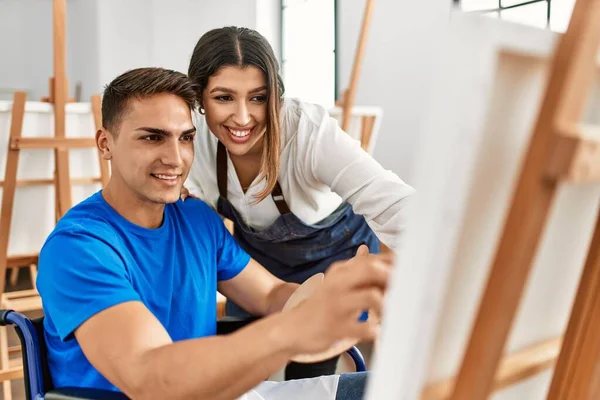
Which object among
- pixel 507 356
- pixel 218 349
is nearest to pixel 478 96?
pixel 507 356

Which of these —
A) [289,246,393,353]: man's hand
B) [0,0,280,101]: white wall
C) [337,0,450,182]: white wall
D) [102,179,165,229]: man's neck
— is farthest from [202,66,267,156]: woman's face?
[0,0,280,101]: white wall

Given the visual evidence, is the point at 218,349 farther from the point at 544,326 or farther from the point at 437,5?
the point at 437,5

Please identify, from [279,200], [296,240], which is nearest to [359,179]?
[279,200]

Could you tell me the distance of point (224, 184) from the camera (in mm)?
1871

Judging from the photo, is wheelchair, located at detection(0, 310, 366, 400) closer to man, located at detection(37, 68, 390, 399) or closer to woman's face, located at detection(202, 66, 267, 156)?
man, located at detection(37, 68, 390, 399)

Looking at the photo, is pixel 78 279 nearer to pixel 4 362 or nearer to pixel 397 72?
pixel 4 362

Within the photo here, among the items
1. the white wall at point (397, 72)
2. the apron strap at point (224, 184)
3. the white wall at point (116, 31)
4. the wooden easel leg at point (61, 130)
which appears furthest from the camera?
the white wall at point (116, 31)

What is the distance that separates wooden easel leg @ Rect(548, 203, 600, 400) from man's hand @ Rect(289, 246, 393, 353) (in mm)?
199

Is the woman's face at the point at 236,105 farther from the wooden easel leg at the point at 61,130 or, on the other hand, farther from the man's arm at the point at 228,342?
the wooden easel leg at the point at 61,130

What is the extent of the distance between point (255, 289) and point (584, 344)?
36.8 inches

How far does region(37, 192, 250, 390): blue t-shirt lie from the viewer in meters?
1.11

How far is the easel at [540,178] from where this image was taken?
0.51 meters

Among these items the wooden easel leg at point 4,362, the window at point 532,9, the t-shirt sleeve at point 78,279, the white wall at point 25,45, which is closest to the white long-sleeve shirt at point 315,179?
the t-shirt sleeve at point 78,279

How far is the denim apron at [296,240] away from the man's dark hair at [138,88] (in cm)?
48
